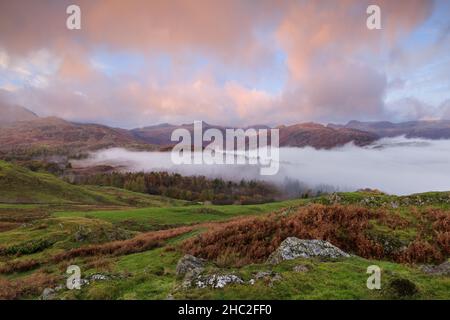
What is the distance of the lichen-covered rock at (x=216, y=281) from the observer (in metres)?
15.7

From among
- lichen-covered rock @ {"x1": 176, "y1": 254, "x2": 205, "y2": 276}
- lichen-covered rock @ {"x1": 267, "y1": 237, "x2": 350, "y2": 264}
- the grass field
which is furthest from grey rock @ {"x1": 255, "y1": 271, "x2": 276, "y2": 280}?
lichen-covered rock @ {"x1": 176, "y1": 254, "x2": 205, "y2": 276}

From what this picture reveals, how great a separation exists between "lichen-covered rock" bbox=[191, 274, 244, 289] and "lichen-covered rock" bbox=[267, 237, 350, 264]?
424 centimetres

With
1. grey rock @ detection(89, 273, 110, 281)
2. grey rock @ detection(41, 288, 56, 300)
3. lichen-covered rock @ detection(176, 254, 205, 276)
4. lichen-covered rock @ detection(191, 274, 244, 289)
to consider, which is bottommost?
grey rock @ detection(41, 288, 56, 300)

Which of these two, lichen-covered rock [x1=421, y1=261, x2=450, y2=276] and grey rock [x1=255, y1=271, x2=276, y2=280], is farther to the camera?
lichen-covered rock [x1=421, y1=261, x2=450, y2=276]

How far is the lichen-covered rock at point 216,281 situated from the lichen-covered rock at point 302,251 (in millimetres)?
4244

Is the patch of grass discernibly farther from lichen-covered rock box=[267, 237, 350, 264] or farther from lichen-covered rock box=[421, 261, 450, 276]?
lichen-covered rock box=[421, 261, 450, 276]

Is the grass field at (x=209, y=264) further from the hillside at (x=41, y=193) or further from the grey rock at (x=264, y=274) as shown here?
the hillside at (x=41, y=193)

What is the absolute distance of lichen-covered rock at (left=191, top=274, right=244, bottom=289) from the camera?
15.7 meters

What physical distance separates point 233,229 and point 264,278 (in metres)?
12.4

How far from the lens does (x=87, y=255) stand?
3316cm

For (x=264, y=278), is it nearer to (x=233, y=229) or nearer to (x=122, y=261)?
(x=233, y=229)

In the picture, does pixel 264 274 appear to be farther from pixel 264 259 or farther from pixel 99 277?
pixel 99 277

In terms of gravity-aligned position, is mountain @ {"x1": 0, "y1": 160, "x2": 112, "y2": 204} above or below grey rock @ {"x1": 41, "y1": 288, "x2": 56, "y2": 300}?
below
